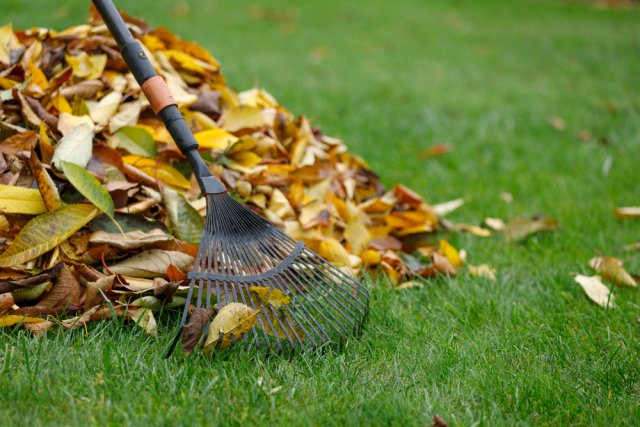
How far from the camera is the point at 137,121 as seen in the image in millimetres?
2512

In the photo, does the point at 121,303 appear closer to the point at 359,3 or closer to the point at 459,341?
the point at 459,341

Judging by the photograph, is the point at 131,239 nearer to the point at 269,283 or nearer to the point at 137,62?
the point at 269,283

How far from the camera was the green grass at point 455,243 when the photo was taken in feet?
5.30

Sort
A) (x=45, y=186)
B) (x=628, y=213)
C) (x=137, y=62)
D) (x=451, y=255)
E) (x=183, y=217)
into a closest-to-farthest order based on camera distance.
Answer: (x=45, y=186)
(x=137, y=62)
(x=183, y=217)
(x=451, y=255)
(x=628, y=213)

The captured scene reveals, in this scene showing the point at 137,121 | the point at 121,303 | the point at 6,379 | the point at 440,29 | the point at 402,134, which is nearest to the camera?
the point at 6,379

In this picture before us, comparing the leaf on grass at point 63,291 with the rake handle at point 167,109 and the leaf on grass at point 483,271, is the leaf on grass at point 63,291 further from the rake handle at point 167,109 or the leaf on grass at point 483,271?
the leaf on grass at point 483,271

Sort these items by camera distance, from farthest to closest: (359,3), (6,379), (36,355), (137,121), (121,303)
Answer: (359,3) < (137,121) < (121,303) < (36,355) < (6,379)

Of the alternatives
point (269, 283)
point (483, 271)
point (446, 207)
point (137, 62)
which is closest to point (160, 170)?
point (137, 62)

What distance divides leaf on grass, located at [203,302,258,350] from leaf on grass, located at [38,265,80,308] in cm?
48

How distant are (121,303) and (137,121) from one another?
88cm

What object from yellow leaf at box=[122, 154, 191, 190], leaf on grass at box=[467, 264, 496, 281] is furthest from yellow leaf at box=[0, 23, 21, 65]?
leaf on grass at box=[467, 264, 496, 281]

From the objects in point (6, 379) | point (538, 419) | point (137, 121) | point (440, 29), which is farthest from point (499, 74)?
point (6, 379)

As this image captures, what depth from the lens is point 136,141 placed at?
2.40 m

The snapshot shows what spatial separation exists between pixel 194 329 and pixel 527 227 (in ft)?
6.04
